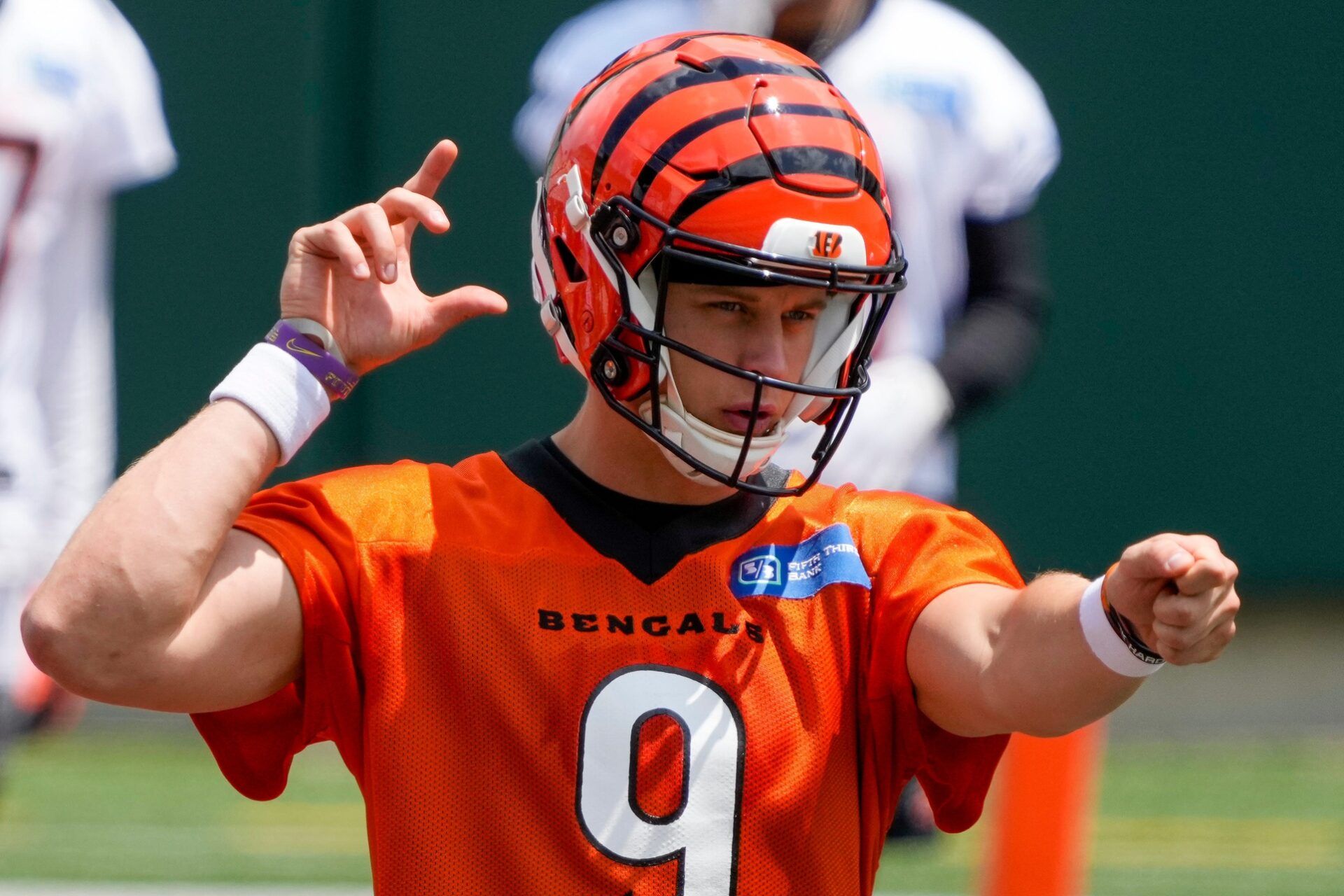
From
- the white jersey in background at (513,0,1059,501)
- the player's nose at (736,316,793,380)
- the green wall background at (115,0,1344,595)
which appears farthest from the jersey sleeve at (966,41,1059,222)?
the green wall background at (115,0,1344,595)

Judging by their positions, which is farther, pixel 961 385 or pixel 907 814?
pixel 907 814

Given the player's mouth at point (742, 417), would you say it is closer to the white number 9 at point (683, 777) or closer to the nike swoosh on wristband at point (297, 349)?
the white number 9 at point (683, 777)

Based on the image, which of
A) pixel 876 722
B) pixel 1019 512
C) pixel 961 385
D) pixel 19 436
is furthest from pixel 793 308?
pixel 1019 512

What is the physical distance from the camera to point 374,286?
7.77ft

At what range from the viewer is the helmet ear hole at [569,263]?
237cm

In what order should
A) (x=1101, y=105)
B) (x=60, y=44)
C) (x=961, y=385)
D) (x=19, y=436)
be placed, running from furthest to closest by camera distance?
(x=1101, y=105) < (x=60, y=44) < (x=19, y=436) < (x=961, y=385)

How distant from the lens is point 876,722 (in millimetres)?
2305

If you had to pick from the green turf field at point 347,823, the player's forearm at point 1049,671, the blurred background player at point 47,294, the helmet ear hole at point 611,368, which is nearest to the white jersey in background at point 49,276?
the blurred background player at point 47,294

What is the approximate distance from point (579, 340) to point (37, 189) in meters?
3.17

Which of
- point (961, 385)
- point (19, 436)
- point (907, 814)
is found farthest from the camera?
point (19, 436)

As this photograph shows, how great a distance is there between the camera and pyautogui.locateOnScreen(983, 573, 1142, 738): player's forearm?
205 cm

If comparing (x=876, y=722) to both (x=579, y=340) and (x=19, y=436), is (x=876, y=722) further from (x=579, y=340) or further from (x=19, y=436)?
(x=19, y=436)

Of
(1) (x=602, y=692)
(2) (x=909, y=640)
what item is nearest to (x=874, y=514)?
(2) (x=909, y=640)

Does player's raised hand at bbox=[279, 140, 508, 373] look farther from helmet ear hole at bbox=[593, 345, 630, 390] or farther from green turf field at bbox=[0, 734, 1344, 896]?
green turf field at bbox=[0, 734, 1344, 896]
